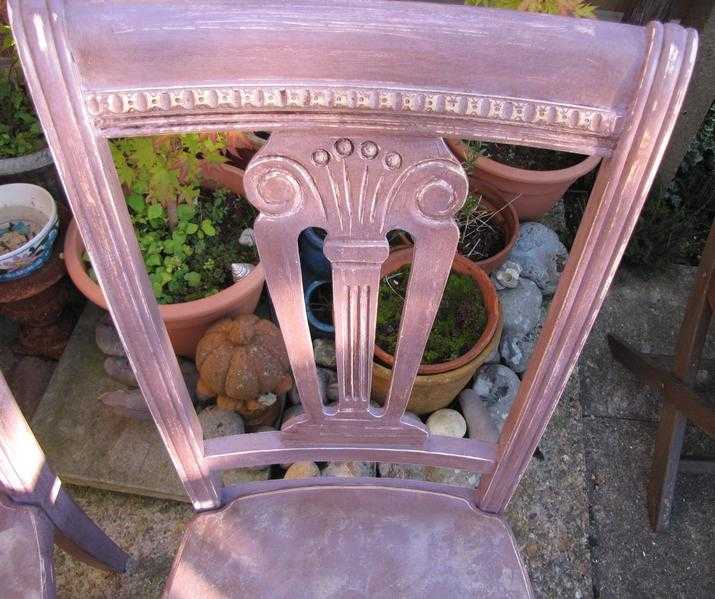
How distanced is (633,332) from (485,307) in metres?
0.65

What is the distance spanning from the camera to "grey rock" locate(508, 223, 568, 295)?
1880 mm

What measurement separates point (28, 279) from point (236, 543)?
95cm

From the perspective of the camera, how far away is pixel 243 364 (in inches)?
55.8

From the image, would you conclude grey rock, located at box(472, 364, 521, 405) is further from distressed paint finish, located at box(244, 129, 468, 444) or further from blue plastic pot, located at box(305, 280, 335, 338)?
distressed paint finish, located at box(244, 129, 468, 444)

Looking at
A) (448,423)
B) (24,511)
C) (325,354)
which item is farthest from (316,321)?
(24,511)

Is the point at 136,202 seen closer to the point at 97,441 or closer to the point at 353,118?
the point at 97,441

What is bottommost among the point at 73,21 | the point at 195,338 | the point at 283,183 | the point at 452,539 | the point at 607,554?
the point at 607,554

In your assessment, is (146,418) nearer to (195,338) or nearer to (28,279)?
(195,338)

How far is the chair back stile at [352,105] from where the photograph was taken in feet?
1.66

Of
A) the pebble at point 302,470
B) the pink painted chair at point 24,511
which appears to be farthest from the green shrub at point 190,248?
the pink painted chair at point 24,511

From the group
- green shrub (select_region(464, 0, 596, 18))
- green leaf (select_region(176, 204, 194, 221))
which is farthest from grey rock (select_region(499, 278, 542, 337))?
green leaf (select_region(176, 204, 194, 221))

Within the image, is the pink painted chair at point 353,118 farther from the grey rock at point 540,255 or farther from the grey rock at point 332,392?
the grey rock at point 540,255

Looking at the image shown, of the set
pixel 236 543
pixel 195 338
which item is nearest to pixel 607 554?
pixel 236 543

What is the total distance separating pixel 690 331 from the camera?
1.54 m
